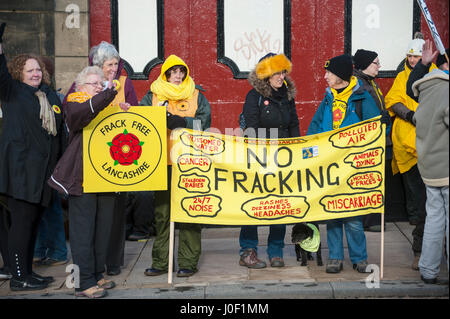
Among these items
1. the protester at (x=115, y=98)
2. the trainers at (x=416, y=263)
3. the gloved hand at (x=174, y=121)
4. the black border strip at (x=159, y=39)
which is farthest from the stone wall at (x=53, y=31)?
the trainers at (x=416, y=263)

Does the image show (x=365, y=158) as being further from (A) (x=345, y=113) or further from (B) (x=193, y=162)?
(B) (x=193, y=162)

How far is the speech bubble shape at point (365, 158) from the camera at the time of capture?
6566mm

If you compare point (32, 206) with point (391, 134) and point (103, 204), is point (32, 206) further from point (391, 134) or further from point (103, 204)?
point (391, 134)

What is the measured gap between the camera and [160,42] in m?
9.49

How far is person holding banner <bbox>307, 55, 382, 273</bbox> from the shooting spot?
668 cm

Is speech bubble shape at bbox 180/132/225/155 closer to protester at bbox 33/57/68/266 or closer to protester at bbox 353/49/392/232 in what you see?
protester at bbox 33/57/68/266

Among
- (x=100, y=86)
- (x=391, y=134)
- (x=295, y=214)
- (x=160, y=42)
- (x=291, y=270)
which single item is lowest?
(x=291, y=270)

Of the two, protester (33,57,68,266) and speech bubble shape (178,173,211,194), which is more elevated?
speech bubble shape (178,173,211,194)

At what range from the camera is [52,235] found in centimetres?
737

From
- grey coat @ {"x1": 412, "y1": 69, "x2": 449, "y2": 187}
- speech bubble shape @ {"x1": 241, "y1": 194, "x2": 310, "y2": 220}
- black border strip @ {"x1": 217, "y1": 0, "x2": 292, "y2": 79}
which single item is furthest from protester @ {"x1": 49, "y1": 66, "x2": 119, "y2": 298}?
black border strip @ {"x1": 217, "y1": 0, "x2": 292, "y2": 79}

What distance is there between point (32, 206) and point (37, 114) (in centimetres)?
84

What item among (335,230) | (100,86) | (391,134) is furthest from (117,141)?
(391,134)

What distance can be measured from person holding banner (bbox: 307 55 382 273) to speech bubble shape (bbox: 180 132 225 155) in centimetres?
109

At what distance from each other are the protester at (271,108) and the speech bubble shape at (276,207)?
1.49 ft
